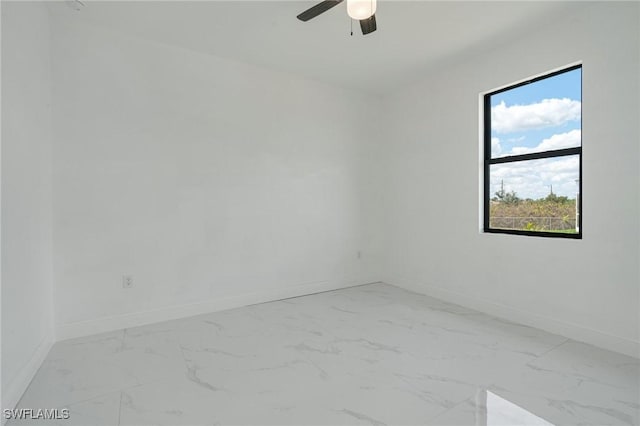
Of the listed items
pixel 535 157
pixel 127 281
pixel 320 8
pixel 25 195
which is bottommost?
pixel 127 281

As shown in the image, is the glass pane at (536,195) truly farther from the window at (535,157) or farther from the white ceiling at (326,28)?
the white ceiling at (326,28)

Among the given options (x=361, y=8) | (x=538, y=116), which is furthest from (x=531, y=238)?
(x=361, y=8)

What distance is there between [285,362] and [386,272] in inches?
105

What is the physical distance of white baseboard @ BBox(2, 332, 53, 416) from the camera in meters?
1.77

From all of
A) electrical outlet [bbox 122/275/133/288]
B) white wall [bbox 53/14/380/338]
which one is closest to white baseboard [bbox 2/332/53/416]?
white wall [bbox 53/14/380/338]

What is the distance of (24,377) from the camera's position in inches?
78.7

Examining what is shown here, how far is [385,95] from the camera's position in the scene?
471 cm

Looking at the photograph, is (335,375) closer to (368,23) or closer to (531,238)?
(531,238)

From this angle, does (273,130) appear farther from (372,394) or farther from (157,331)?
(372,394)

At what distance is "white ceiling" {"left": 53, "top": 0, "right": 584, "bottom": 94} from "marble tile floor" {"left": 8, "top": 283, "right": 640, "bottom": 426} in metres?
2.66

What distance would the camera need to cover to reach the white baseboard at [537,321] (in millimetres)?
2504

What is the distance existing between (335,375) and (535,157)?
105 inches

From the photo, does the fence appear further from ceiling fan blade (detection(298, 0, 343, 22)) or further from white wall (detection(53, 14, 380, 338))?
ceiling fan blade (detection(298, 0, 343, 22))

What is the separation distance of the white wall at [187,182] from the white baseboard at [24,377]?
0.38 meters
